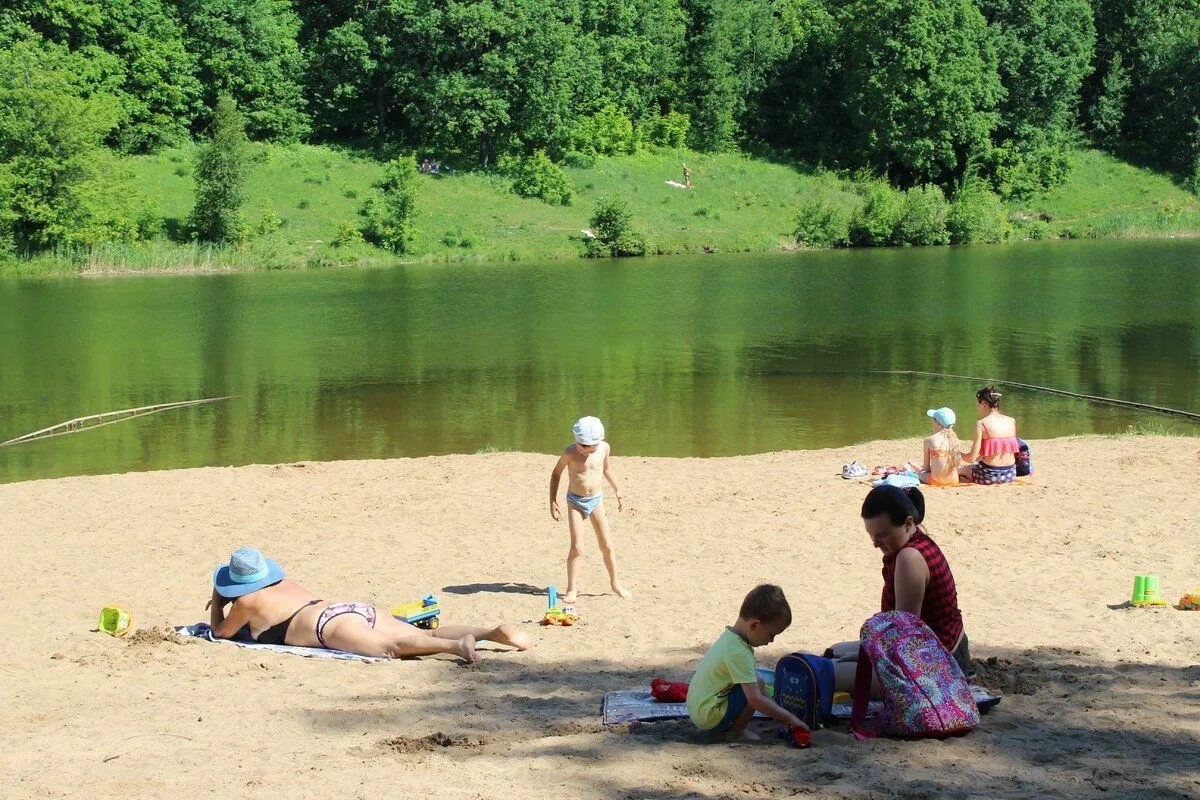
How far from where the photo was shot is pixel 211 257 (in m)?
48.7

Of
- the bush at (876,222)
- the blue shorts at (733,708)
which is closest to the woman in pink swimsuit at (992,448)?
the blue shorts at (733,708)

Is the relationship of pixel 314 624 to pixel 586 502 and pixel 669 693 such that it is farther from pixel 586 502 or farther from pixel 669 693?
pixel 669 693

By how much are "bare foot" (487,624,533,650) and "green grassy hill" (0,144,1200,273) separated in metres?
42.7

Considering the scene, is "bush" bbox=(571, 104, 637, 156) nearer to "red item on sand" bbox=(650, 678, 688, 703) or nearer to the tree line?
the tree line

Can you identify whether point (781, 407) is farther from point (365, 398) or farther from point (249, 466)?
point (249, 466)

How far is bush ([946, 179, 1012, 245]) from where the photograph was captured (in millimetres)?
59522

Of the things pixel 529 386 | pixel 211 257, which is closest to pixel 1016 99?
pixel 211 257

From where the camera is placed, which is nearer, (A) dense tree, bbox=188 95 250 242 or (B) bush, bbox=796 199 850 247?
(A) dense tree, bbox=188 95 250 242

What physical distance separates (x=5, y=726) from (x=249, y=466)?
30.2 feet

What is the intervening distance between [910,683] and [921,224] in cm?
5563

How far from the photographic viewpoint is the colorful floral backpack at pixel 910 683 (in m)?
5.89

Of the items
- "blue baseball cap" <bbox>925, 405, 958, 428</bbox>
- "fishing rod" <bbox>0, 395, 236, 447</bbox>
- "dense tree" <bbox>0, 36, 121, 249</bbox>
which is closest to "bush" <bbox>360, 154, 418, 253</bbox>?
"dense tree" <bbox>0, 36, 121, 249</bbox>

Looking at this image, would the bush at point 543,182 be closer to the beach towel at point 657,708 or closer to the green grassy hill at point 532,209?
the green grassy hill at point 532,209

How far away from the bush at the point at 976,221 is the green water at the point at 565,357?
1609cm
